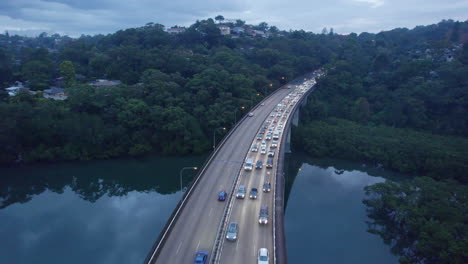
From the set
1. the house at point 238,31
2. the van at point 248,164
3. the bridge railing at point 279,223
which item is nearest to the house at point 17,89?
the van at point 248,164

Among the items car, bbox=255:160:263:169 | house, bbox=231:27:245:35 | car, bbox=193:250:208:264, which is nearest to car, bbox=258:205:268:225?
car, bbox=193:250:208:264

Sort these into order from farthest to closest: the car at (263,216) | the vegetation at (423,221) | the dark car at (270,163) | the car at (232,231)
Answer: the dark car at (270,163) → the vegetation at (423,221) → the car at (263,216) → the car at (232,231)

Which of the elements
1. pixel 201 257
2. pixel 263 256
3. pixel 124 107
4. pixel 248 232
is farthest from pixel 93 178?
pixel 263 256

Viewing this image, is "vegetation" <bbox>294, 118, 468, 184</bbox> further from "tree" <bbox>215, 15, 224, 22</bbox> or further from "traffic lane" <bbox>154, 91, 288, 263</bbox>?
"tree" <bbox>215, 15, 224, 22</bbox>

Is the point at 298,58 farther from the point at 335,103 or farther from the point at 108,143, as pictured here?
the point at 108,143

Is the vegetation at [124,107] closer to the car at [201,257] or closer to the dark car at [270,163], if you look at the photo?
the dark car at [270,163]

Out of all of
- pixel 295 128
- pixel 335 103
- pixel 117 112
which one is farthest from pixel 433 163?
pixel 117 112
